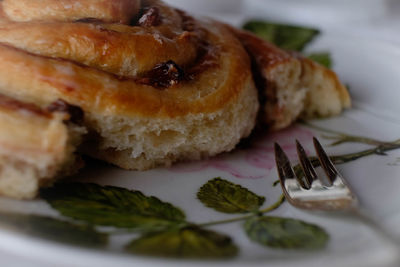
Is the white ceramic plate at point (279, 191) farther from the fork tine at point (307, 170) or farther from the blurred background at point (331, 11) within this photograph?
the blurred background at point (331, 11)

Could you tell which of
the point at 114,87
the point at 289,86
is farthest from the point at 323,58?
the point at 114,87

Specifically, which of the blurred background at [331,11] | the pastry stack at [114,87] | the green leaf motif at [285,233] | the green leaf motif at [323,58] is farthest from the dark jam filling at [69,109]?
the blurred background at [331,11]

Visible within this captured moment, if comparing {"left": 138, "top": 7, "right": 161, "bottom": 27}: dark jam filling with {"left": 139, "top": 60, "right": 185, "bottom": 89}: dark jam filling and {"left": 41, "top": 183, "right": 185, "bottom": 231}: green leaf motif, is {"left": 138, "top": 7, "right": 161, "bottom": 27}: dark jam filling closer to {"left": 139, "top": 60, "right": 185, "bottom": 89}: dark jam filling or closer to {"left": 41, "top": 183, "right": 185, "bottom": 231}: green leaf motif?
{"left": 139, "top": 60, "right": 185, "bottom": 89}: dark jam filling

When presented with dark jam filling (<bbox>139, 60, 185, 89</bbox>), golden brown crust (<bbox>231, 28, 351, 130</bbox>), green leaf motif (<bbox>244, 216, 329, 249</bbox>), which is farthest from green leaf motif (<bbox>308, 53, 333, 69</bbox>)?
green leaf motif (<bbox>244, 216, 329, 249</bbox>)

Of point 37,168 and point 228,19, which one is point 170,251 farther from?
point 228,19

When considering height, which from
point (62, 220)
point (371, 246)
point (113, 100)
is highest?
point (113, 100)

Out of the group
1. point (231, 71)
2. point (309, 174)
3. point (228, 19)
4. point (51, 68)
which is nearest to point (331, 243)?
point (309, 174)

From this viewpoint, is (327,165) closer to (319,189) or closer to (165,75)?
(319,189)
